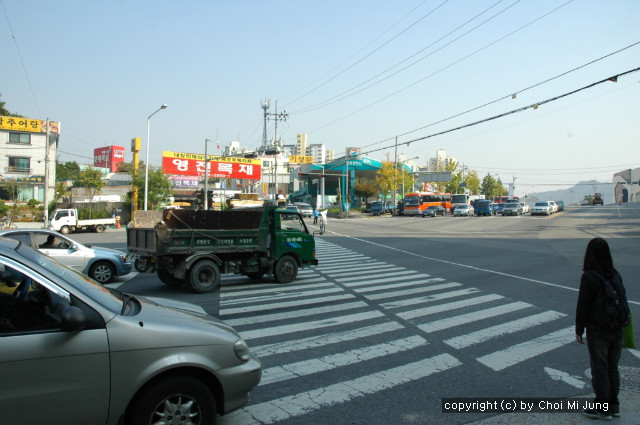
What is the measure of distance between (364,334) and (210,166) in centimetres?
5352

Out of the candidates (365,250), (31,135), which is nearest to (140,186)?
(31,135)

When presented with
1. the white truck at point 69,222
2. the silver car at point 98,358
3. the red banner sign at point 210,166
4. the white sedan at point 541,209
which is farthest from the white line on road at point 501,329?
the white sedan at point 541,209

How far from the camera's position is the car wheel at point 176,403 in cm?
331

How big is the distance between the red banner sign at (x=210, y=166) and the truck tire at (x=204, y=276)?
43.5 metres

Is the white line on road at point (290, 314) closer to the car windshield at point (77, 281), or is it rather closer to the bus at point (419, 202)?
the car windshield at point (77, 281)

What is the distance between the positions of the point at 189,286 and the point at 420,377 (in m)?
7.05

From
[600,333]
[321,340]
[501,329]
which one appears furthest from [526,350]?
[321,340]

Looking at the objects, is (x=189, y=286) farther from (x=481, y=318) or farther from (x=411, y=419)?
(x=411, y=419)

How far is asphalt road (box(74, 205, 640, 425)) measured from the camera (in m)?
4.63

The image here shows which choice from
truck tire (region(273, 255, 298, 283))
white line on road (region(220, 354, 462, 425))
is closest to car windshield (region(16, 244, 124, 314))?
white line on road (region(220, 354, 462, 425))

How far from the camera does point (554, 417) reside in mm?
4418

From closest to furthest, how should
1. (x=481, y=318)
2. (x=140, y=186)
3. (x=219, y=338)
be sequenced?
(x=219, y=338) → (x=481, y=318) → (x=140, y=186)

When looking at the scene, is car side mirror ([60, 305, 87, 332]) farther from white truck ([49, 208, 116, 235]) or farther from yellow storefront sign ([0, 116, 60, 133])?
yellow storefront sign ([0, 116, 60, 133])

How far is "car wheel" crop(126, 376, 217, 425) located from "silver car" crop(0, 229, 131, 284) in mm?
9364
